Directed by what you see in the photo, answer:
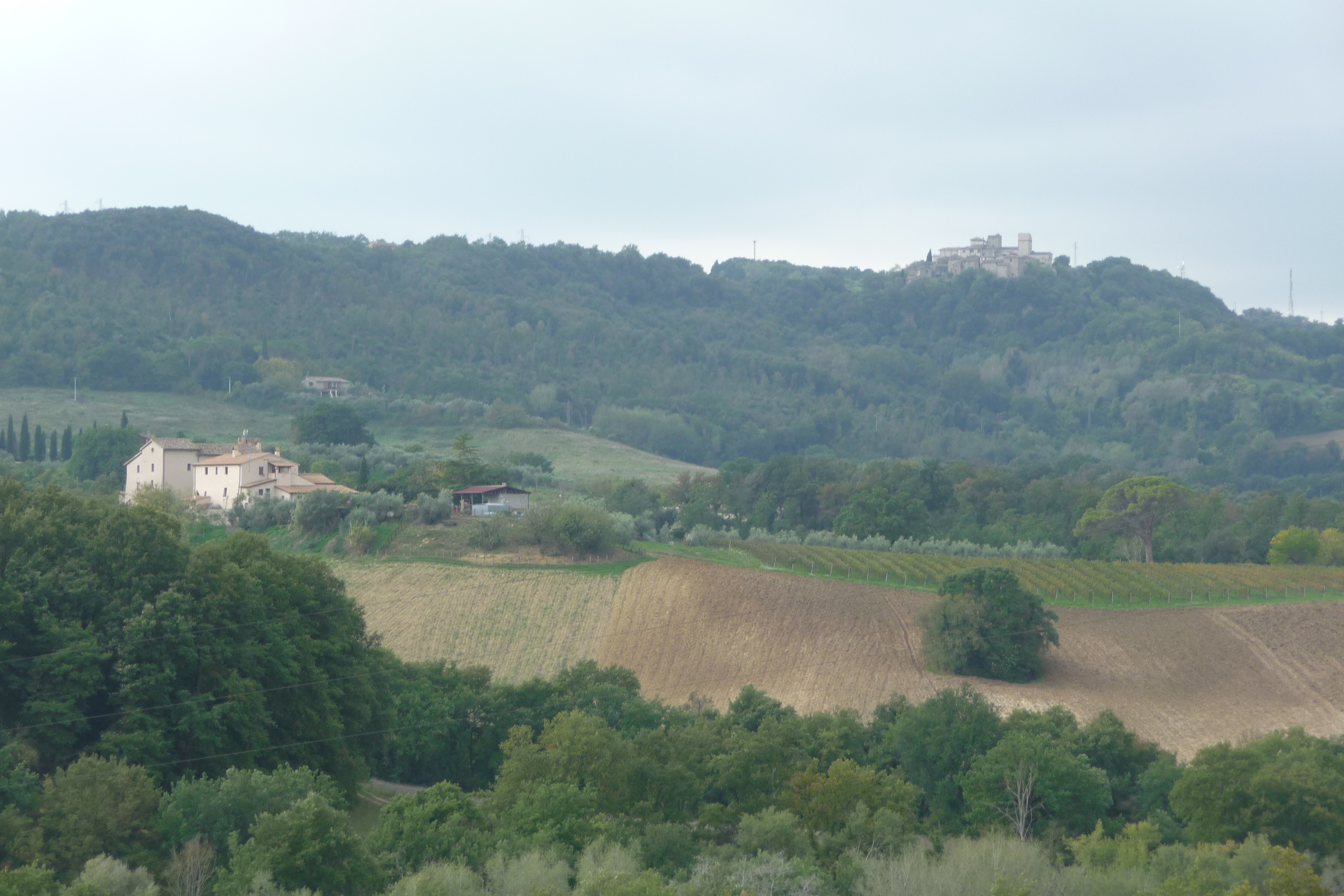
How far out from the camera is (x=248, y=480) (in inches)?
2655

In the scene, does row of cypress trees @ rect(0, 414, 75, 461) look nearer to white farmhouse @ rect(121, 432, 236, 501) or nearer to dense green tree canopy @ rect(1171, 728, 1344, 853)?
white farmhouse @ rect(121, 432, 236, 501)

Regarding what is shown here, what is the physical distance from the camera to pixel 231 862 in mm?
22141

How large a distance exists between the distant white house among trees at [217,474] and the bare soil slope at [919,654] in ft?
65.4

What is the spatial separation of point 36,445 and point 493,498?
1574 inches

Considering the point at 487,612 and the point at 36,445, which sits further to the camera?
the point at 36,445

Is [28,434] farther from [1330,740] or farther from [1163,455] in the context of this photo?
[1163,455]

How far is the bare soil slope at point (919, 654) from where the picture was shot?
4334cm

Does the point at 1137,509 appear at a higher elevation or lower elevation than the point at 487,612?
higher

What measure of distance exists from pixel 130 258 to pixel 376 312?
92.6 ft

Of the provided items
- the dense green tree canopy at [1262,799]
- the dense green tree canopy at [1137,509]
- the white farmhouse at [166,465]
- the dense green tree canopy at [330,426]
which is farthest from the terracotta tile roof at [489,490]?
the dense green tree canopy at [1262,799]

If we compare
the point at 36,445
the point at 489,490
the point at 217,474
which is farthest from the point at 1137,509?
the point at 36,445

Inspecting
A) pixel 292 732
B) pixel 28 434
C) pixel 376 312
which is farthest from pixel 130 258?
pixel 292 732

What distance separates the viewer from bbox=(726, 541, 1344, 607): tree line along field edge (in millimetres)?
55969

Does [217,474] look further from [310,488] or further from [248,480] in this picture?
[310,488]
